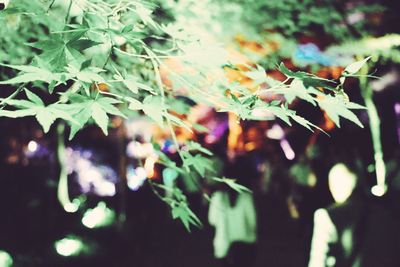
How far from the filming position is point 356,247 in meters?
3.03

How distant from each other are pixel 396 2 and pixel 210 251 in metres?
3.40

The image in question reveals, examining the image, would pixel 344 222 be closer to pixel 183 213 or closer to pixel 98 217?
pixel 183 213

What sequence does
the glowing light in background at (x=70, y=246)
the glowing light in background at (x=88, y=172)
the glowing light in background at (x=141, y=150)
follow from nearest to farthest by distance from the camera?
1. the glowing light in background at (x=141, y=150)
2. the glowing light in background at (x=70, y=246)
3. the glowing light in background at (x=88, y=172)

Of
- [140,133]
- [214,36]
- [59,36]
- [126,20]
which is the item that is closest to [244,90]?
[59,36]

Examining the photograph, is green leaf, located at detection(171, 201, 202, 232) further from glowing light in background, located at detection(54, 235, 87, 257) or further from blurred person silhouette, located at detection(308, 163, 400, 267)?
glowing light in background, located at detection(54, 235, 87, 257)

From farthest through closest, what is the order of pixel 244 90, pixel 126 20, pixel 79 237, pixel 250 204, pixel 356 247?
pixel 79 237
pixel 250 204
pixel 356 247
pixel 126 20
pixel 244 90

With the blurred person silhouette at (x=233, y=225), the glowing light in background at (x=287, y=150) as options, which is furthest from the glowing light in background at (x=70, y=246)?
the glowing light in background at (x=287, y=150)

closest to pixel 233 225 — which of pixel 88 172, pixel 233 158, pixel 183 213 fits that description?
pixel 233 158

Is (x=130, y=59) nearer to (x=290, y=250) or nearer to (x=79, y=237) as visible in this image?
(x=79, y=237)

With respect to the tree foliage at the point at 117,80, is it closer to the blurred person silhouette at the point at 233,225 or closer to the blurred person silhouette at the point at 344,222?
the blurred person silhouette at the point at 233,225

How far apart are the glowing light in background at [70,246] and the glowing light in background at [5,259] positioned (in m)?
0.49

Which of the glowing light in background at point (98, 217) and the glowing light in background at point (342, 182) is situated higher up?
the glowing light in background at point (342, 182)

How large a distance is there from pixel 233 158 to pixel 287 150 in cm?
126

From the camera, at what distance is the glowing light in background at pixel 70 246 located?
3963 millimetres
